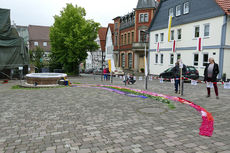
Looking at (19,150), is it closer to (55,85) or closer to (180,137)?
(180,137)

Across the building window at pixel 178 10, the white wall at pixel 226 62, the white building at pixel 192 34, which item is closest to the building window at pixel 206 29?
the white building at pixel 192 34

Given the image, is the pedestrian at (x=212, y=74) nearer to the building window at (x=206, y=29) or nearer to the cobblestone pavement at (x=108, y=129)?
the cobblestone pavement at (x=108, y=129)

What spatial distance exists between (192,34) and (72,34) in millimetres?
19166

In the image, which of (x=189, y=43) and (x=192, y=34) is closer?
(x=192, y=34)

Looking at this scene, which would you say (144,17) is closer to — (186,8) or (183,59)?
(186,8)

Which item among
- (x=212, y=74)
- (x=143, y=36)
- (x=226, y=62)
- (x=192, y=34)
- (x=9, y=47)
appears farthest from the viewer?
(x=143, y=36)

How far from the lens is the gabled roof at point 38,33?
75.3m

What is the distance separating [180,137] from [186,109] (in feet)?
10.5

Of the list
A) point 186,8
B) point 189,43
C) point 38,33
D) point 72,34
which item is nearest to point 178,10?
point 186,8

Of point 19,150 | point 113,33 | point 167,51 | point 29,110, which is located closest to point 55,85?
point 29,110

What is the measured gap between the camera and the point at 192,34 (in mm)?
26672

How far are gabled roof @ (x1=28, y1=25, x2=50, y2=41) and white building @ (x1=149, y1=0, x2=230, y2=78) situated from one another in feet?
171

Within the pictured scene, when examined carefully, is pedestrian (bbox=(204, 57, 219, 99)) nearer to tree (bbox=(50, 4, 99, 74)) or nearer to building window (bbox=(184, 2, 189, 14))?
building window (bbox=(184, 2, 189, 14))

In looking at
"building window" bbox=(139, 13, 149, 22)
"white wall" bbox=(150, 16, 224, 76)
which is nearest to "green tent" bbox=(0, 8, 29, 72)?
"white wall" bbox=(150, 16, 224, 76)
